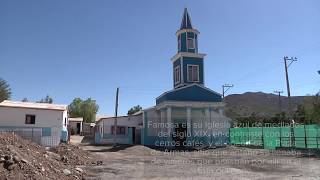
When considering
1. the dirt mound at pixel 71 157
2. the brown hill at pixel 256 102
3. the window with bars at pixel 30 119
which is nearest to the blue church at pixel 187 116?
the window with bars at pixel 30 119

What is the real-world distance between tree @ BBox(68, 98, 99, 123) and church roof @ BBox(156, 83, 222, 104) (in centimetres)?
5423

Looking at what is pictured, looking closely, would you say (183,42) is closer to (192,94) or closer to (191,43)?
(191,43)

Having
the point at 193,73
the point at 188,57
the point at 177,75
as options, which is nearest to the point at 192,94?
the point at 193,73

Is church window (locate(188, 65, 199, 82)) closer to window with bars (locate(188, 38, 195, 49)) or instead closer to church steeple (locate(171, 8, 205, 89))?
church steeple (locate(171, 8, 205, 89))

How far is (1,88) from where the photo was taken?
51344 millimetres

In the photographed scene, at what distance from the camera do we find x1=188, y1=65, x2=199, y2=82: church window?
4461 cm

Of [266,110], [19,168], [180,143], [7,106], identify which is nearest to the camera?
[19,168]

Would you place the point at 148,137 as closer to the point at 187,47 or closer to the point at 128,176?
the point at 187,47

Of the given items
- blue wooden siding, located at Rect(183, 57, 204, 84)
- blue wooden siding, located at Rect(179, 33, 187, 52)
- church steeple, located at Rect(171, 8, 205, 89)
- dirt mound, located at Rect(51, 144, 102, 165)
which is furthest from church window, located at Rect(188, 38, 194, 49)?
dirt mound, located at Rect(51, 144, 102, 165)

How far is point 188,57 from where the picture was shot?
44594 mm

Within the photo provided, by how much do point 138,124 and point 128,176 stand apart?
31.7m

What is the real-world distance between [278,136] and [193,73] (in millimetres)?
12740

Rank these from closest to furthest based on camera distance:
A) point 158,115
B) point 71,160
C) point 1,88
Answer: point 71,160
point 158,115
point 1,88

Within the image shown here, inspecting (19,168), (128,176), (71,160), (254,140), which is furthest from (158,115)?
(19,168)
